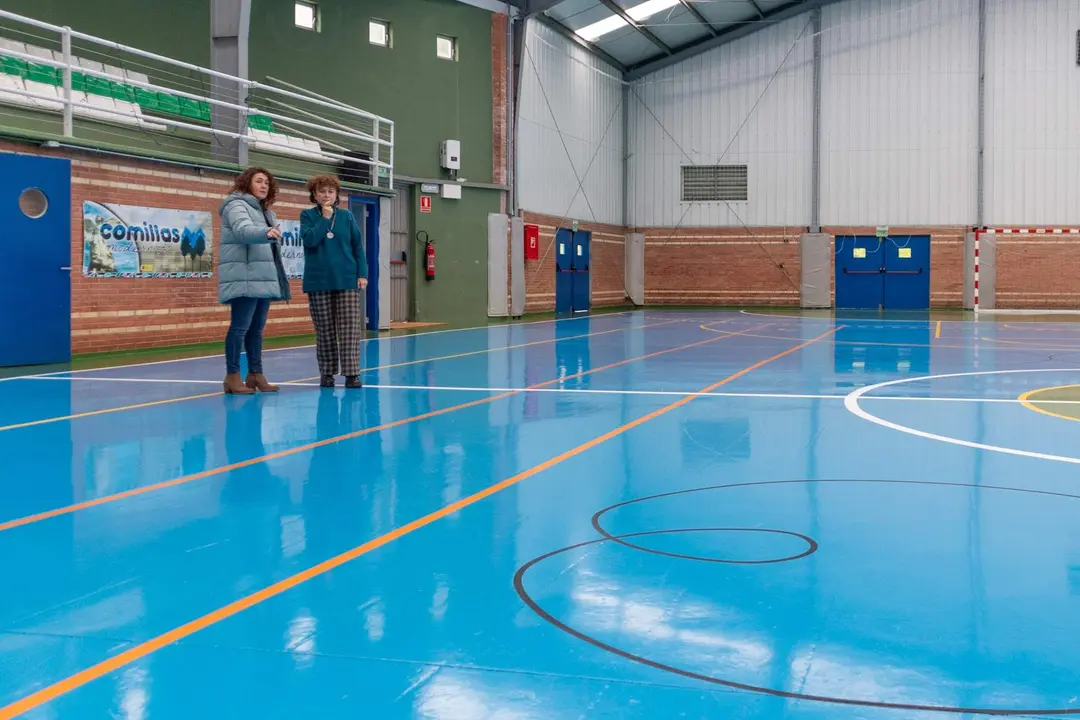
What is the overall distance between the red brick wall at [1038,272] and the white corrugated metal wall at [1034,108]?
0.61m

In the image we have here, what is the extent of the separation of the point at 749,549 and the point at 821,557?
0.29 m

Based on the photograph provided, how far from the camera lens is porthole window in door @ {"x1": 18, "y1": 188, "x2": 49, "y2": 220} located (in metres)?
12.4

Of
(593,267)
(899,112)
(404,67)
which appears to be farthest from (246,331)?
(899,112)

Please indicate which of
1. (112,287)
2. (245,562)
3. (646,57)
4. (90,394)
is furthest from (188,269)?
(646,57)

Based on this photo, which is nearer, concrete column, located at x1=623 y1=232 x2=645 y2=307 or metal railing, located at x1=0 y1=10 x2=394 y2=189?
metal railing, located at x1=0 y1=10 x2=394 y2=189

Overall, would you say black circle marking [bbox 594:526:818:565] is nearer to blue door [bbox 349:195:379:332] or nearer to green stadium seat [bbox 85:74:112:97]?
green stadium seat [bbox 85:74:112:97]

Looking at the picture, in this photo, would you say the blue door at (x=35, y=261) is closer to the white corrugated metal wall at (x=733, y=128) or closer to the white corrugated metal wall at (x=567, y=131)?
the white corrugated metal wall at (x=567, y=131)

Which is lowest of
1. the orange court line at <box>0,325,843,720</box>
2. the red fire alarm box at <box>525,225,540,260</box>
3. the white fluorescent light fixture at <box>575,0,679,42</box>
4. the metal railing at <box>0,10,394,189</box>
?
the orange court line at <box>0,325,843,720</box>

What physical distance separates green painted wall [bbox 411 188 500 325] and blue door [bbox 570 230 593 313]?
232 inches

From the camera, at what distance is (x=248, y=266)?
30.6 ft

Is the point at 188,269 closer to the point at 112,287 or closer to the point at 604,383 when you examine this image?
the point at 112,287

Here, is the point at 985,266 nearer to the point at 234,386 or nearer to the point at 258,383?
the point at 258,383

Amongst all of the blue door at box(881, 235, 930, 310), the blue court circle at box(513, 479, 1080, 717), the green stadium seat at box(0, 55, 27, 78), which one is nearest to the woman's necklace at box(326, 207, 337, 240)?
the blue court circle at box(513, 479, 1080, 717)

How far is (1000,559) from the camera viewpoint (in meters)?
4.09
